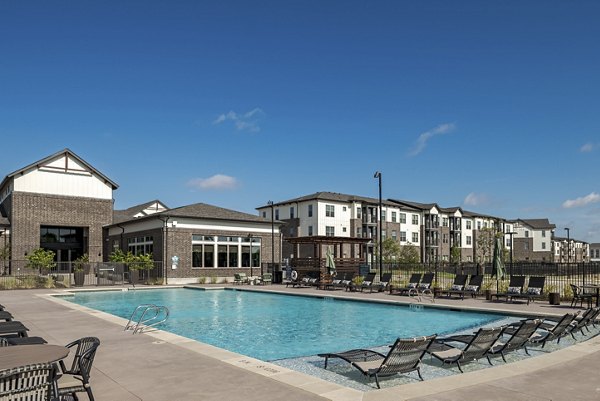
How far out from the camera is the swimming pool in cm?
1299

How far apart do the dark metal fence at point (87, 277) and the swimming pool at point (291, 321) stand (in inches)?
211

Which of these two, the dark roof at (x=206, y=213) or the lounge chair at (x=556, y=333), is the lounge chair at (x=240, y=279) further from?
the lounge chair at (x=556, y=333)

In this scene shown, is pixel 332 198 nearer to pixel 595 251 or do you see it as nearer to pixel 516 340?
pixel 516 340

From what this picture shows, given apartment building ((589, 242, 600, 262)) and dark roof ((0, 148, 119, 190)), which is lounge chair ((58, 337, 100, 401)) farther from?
apartment building ((589, 242, 600, 262))

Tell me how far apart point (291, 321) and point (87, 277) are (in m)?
22.3

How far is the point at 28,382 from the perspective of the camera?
14.0ft

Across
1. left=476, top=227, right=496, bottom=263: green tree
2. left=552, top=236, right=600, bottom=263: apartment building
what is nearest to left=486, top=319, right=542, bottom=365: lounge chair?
Answer: left=476, top=227, right=496, bottom=263: green tree

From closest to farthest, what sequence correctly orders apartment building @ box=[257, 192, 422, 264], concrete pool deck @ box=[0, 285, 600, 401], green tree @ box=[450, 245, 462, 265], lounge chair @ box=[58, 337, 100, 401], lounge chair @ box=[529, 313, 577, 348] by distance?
1. lounge chair @ box=[58, 337, 100, 401]
2. concrete pool deck @ box=[0, 285, 600, 401]
3. lounge chair @ box=[529, 313, 577, 348]
4. apartment building @ box=[257, 192, 422, 264]
5. green tree @ box=[450, 245, 462, 265]

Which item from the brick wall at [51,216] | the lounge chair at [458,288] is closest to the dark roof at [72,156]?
the brick wall at [51,216]

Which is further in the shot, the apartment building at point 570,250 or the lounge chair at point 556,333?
the apartment building at point 570,250

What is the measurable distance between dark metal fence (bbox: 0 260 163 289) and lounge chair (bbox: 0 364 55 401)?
27571 millimetres

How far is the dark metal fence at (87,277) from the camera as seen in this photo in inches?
1140

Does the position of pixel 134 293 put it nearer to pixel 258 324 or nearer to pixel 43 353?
pixel 258 324

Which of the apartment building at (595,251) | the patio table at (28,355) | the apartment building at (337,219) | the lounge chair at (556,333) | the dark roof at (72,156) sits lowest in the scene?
the apartment building at (595,251)
